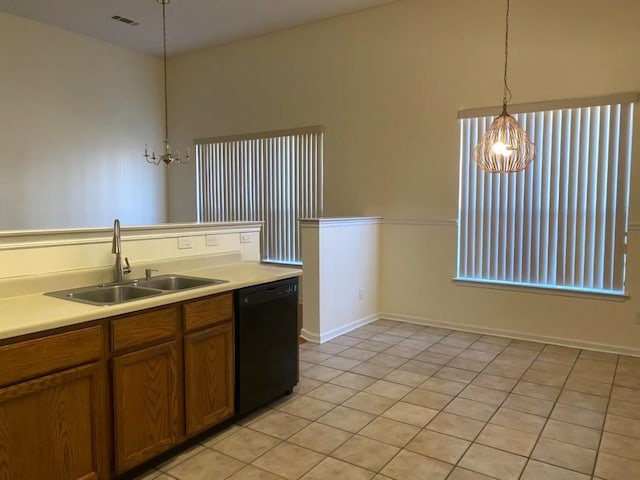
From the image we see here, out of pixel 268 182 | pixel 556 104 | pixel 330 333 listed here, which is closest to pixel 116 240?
pixel 330 333

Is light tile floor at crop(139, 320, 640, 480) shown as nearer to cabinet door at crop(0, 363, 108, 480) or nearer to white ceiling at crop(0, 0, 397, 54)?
cabinet door at crop(0, 363, 108, 480)

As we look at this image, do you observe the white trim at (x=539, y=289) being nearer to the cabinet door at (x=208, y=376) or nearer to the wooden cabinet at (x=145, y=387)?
the cabinet door at (x=208, y=376)

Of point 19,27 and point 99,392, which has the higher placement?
point 19,27

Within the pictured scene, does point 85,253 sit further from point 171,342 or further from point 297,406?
point 297,406

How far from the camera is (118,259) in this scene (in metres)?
2.78

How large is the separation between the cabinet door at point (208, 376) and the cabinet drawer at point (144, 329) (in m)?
0.16

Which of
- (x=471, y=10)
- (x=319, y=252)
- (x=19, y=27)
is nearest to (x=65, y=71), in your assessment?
(x=19, y=27)

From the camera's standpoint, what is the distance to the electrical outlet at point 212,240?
355 centimetres

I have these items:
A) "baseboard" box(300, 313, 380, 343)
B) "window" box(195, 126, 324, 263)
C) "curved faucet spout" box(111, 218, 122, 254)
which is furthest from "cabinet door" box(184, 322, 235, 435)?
"window" box(195, 126, 324, 263)

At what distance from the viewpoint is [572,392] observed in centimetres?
346

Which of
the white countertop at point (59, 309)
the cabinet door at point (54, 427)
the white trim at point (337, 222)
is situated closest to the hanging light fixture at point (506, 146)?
the white trim at point (337, 222)

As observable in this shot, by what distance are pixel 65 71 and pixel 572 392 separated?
6286 millimetres

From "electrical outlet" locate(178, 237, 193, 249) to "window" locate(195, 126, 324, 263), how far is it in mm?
2759

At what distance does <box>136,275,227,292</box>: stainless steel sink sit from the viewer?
2953 mm
